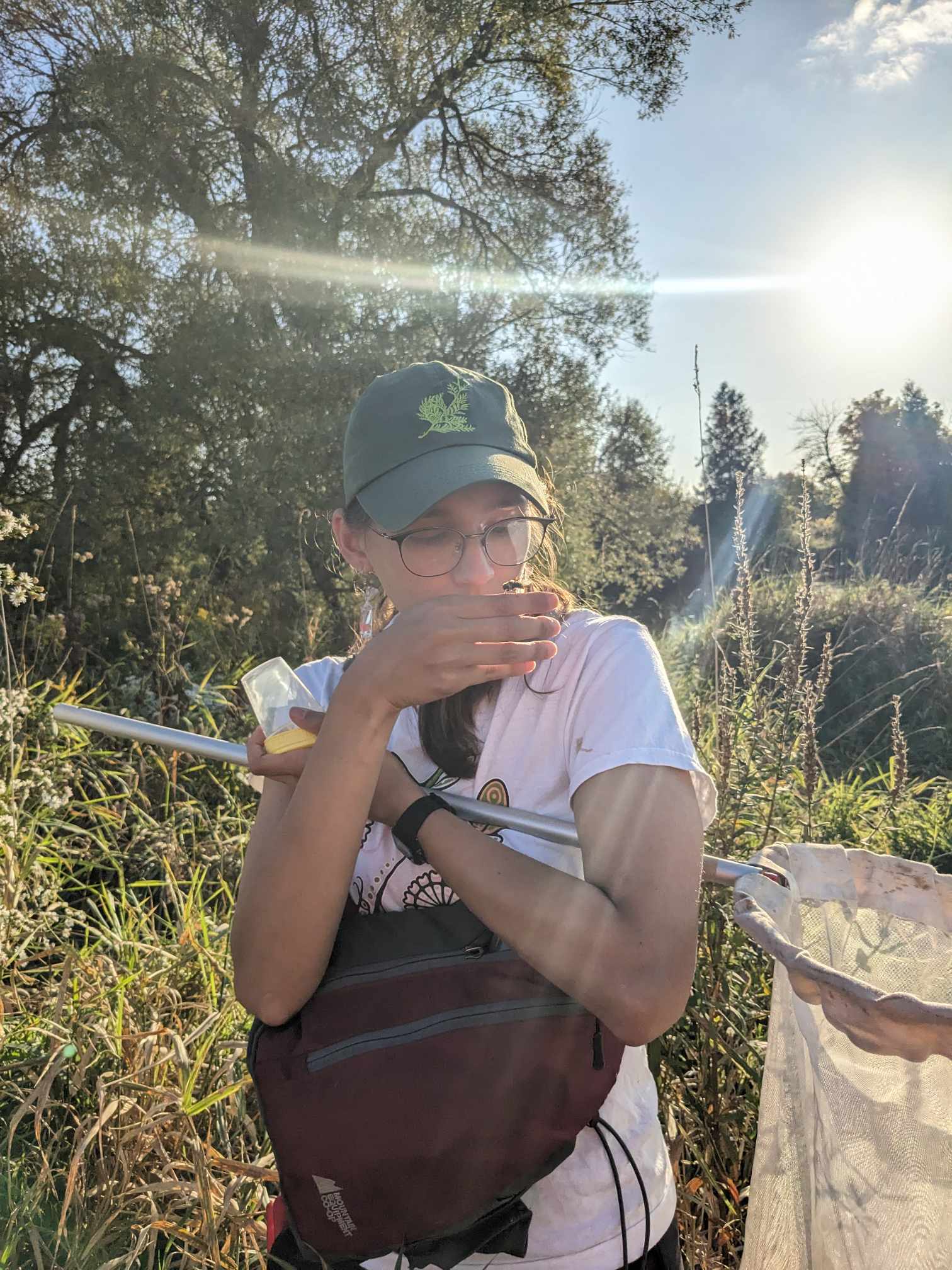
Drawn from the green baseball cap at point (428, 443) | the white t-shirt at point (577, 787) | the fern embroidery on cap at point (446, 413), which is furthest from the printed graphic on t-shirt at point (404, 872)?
the fern embroidery on cap at point (446, 413)

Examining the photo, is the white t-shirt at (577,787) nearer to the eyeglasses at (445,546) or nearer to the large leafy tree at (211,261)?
the eyeglasses at (445,546)

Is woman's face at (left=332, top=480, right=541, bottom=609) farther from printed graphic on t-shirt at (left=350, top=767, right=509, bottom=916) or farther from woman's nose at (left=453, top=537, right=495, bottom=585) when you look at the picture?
printed graphic on t-shirt at (left=350, top=767, right=509, bottom=916)

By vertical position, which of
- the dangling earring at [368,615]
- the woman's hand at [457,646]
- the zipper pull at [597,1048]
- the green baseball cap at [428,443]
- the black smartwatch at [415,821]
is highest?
the green baseball cap at [428,443]

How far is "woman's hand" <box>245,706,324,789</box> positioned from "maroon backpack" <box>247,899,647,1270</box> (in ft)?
0.93

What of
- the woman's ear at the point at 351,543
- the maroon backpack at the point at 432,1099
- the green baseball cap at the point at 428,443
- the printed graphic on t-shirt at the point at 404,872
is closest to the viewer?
the maroon backpack at the point at 432,1099

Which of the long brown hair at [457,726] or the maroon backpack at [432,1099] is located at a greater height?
the long brown hair at [457,726]

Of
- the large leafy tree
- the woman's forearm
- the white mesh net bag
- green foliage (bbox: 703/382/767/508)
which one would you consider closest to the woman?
the woman's forearm

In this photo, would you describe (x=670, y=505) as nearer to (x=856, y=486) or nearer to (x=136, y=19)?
(x=136, y=19)

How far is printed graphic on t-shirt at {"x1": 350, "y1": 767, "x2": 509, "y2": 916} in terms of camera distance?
3.81ft

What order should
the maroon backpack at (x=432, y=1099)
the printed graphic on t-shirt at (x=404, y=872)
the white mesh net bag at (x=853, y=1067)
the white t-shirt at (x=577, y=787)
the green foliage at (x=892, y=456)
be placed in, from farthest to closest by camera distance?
1. the green foliage at (x=892, y=456)
2. the printed graphic on t-shirt at (x=404, y=872)
3. the white t-shirt at (x=577, y=787)
4. the maroon backpack at (x=432, y=1099)
5. the white mesh net bag at (x=853, y=1067)

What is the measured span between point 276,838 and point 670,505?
11300 millimetres

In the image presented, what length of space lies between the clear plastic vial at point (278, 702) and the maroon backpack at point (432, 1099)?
318 mm

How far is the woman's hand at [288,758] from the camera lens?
3.66 ft

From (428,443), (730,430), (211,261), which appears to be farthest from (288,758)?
(730,430)
